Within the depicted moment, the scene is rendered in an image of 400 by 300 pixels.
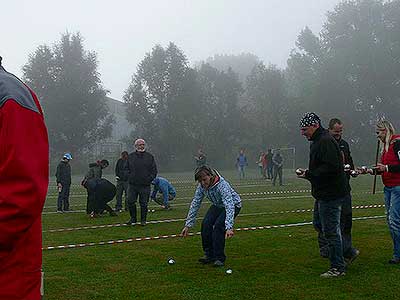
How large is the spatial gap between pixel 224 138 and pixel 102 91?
508 inches

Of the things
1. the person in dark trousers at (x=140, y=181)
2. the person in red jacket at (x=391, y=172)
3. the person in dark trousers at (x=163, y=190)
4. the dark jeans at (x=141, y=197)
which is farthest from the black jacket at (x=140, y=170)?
the person in red jacket at (x=391, y=172)

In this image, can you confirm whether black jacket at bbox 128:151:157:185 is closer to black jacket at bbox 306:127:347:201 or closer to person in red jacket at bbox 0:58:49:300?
black jacket at bbox 306:127:347:201

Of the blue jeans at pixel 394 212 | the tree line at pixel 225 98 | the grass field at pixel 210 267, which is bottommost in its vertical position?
the grass field at pixel 210 267

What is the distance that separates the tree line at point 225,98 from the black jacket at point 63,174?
37.6 metres

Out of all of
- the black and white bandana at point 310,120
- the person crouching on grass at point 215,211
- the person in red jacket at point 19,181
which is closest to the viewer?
the person in red jacket at point 19,181

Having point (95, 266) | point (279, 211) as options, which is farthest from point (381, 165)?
point (279, 211)

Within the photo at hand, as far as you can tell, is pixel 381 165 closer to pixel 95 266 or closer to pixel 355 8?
pixel 95 266

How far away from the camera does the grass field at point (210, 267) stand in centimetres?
662

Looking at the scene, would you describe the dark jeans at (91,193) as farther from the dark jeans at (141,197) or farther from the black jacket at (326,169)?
the black jacket at (326,169)

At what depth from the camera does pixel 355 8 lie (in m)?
59.6

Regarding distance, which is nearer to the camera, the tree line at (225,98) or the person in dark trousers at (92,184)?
the person in dark trousers at (92,184)

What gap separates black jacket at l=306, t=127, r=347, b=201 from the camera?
23.8ft

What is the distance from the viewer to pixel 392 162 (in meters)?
7.84

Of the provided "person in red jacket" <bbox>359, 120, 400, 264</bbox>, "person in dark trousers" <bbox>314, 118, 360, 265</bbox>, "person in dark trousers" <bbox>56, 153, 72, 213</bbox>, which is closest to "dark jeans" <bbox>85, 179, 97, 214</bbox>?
"person in dark trousers" <bbox>56, 153, 72, 213</bbox>
